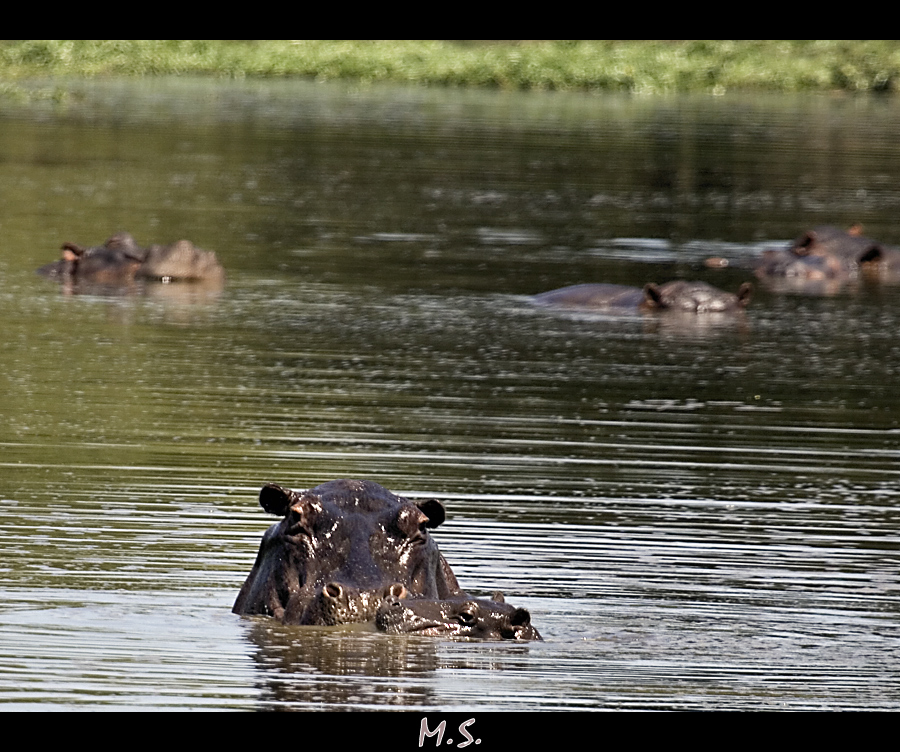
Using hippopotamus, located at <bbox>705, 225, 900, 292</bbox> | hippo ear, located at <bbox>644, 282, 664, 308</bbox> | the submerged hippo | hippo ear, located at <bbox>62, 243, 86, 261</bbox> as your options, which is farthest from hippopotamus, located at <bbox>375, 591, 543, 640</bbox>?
hippopotamus, located at <bbox>705, 225, 900, 292</bbox>

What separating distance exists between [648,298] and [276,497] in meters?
13.1

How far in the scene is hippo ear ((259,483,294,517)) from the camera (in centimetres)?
764

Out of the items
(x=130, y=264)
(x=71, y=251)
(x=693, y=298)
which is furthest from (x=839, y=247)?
(x=71, y=251)

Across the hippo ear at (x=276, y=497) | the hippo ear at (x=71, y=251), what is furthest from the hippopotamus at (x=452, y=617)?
the hippo ear at (x=71, y=251)

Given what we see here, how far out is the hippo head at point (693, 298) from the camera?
20.5m

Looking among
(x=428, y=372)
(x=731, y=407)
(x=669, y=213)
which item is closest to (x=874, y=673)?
(x=731, y=407)

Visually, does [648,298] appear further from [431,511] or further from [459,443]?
[431,511]

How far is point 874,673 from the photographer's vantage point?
25.3 feet

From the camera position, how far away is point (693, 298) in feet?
68.0

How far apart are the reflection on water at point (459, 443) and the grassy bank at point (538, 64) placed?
26.4 meters

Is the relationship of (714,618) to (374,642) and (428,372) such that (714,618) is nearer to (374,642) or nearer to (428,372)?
(374,642)

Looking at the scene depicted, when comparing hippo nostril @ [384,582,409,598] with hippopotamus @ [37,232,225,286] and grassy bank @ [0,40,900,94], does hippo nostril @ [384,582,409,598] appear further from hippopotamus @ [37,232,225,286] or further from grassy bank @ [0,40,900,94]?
grassy bank @ [0,40,900,94]

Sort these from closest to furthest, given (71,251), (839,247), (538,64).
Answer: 1. (71,251)
2. (839,247)
3. (538,64)

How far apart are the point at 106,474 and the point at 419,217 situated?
55.5 feet
